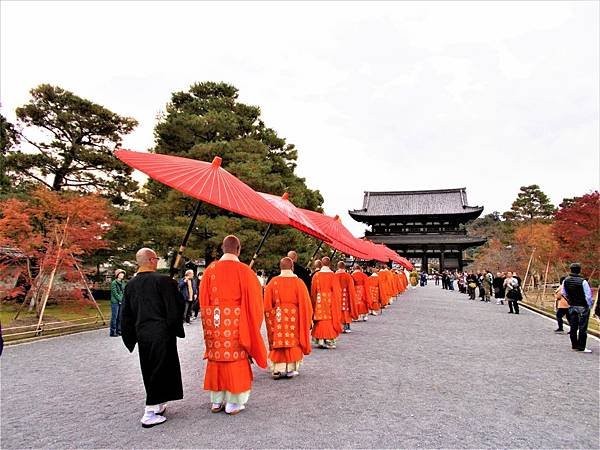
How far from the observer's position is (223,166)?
17.0 meters

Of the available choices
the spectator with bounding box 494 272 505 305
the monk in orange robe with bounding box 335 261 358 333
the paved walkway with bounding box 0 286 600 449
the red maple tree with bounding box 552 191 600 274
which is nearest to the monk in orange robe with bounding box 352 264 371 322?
the monk in orange robe with bounding box 335 261 358 333

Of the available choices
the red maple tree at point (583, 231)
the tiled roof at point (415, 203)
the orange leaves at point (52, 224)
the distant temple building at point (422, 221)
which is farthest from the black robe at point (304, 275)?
the tiled roof at point (415, 203)

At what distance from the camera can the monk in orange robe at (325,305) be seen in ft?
25.2

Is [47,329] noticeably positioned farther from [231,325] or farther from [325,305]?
[231,325]

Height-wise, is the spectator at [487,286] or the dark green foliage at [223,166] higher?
the dark green foliage at [223,166]

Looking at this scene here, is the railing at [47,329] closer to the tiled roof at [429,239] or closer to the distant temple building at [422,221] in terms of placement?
the tiled roof at [429,239]

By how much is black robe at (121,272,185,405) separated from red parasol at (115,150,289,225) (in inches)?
42.4

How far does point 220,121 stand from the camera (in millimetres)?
17984

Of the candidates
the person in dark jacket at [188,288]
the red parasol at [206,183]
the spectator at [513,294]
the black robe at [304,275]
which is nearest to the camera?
the red parasol at [206,183]

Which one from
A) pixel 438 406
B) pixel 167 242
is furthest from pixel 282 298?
pixel 167 242

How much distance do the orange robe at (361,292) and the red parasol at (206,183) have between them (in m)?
7.99

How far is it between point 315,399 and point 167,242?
13.5m

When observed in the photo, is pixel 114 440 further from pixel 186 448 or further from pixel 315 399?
pixel 315 399

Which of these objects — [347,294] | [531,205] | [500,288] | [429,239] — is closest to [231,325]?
[347,294]
